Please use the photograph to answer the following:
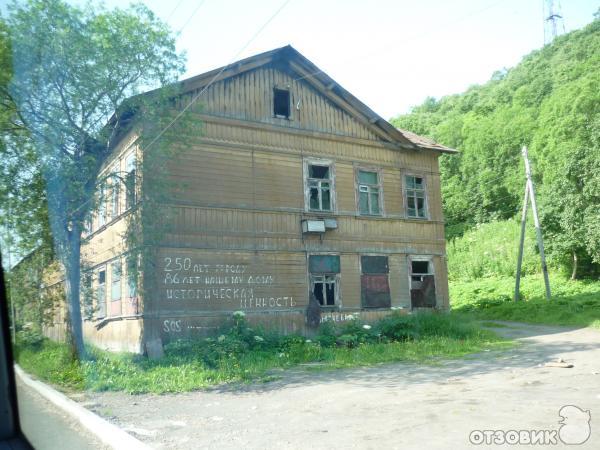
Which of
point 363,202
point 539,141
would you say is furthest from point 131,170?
point 539,141

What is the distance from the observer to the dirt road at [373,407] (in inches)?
235

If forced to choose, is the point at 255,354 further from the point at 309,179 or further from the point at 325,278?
the point at 309,179

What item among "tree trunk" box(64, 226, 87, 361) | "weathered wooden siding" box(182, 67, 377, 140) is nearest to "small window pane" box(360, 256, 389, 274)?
"weathered wooden siding" box(182, 67, 377, 140)

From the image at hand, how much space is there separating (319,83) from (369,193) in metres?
4.16

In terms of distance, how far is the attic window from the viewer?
696 inches

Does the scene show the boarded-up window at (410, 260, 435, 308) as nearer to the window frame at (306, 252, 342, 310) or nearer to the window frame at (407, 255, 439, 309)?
the window frame at (407, 255, 439, 309)

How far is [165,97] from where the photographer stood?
13.2 meters

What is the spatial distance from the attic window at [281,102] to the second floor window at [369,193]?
3.30 metres

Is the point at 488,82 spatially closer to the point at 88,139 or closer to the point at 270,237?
the point at 270,237

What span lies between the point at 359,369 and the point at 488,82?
6425cm

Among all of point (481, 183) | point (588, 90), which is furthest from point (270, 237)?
point (481, 183)

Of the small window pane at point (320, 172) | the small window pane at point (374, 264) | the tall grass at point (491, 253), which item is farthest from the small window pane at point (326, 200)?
the tall grass at point (491, 253)

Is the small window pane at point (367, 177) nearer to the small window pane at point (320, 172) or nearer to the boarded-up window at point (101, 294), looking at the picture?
the small window pane at point (320, 172)

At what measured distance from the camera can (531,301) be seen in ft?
85.2
